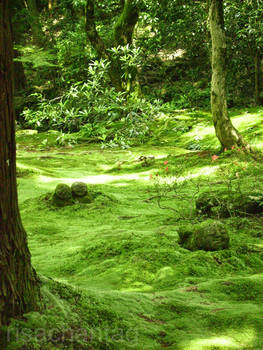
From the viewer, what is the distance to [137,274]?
147 inches

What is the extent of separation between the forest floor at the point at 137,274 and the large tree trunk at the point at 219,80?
409 mm

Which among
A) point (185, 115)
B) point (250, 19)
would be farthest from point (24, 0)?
point (250, 19)

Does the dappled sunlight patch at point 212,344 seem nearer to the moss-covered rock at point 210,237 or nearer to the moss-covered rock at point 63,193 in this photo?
the moss-covered rock at point 210,237

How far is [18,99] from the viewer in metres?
20.4

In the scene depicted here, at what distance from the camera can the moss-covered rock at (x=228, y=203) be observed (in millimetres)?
5438

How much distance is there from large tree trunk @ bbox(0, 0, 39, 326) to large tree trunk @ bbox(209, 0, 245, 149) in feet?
23.7

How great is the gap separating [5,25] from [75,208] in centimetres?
518

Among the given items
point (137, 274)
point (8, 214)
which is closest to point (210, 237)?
point (137, 274)

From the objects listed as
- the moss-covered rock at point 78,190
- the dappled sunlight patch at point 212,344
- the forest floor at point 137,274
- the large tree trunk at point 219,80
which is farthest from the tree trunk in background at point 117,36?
the dappled sunlight patch at point 212,344

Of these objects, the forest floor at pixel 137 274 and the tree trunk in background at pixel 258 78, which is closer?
the forest floor at pixel 137 274

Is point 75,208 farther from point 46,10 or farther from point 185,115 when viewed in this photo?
point 46,10

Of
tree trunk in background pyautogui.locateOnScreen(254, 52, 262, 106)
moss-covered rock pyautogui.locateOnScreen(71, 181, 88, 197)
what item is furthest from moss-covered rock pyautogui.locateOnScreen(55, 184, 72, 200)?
tree trunk in background pyautogui.locateOnScreen(254, 52, 262, 106)

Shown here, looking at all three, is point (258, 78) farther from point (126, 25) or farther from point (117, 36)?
point (117, 36)

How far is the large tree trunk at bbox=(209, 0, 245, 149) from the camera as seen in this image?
319 inches
